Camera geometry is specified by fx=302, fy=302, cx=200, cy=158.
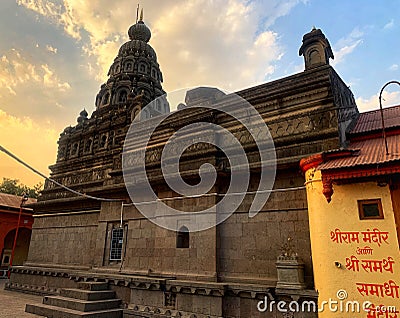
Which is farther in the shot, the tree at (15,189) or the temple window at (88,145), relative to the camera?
the tree at (15,189)

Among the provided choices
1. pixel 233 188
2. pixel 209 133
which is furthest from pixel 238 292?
pixel 209 133

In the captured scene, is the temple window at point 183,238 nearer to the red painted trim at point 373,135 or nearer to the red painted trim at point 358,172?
the red painted trim at point 358,172

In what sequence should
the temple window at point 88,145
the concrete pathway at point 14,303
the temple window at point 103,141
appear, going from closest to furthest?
the concrete pathway at point 14,303, the temple window at point 103,141, the temple window at point 88,145

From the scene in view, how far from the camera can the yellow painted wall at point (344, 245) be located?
6.77 meters

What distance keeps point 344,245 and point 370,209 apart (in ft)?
3.50

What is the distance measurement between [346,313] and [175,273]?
17.4 ft

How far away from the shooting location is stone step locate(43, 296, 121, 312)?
32.7 ft

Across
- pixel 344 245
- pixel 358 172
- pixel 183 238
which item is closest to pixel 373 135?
pixel 358 172

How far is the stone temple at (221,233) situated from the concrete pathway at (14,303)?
72 centimetres

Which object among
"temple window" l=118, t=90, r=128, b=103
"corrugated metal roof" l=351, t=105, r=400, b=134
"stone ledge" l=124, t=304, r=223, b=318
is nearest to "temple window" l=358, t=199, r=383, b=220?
"corrugated metal roof" l=351, t=105, r=400, b=134

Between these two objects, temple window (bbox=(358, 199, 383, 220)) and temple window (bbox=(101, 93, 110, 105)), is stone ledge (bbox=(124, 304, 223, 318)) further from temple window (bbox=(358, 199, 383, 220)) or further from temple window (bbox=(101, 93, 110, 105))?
temple window (bbox=(101, 93, 110, 105))

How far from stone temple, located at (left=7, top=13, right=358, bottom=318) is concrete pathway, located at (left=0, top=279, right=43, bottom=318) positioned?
720 mm

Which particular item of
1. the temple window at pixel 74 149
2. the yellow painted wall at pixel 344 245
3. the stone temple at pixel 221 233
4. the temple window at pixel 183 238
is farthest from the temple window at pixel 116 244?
the temple window at pixel 74 149

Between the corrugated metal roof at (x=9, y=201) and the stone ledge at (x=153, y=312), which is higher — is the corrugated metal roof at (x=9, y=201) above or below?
above
